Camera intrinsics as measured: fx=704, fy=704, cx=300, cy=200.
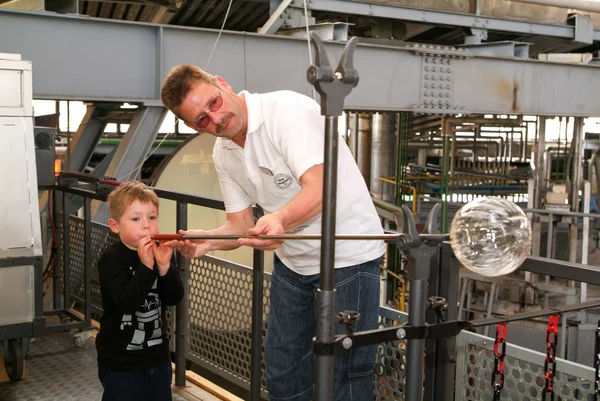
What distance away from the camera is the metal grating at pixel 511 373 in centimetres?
237

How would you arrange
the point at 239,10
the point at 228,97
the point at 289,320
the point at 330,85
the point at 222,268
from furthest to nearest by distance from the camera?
the point at 239,10 → the point at 222,268 → the point at 289,320 → the point at 228,97 → the point at 330,85

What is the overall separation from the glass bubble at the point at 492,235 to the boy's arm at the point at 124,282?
1534mm

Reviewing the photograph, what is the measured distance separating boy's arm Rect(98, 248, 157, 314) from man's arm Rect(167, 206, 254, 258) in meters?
0.19

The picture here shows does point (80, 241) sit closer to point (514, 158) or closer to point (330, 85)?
point (330, 85)

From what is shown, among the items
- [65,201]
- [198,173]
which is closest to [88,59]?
[65,201]

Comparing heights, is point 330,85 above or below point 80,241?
above

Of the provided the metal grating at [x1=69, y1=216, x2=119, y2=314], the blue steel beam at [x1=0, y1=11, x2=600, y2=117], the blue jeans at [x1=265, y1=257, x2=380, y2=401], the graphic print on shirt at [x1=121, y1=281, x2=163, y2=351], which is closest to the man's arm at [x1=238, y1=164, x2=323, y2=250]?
the blue jeans at [x1=265, y1=257, x2=380, y2=401]

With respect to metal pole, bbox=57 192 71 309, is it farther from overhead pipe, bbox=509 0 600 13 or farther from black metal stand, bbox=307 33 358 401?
overhead pipe, bbox=509 0 600 13

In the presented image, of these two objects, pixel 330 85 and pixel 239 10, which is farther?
pixel 239 10

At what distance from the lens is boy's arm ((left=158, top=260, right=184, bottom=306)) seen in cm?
298

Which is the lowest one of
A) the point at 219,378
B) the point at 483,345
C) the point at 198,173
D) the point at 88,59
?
the point at 219,378

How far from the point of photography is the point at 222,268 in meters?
4.20

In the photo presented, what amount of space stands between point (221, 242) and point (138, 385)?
0.80 metres

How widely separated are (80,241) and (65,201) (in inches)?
15.2
